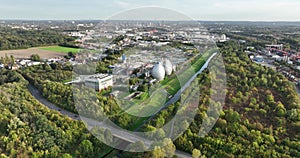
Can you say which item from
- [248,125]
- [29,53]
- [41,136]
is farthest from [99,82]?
[29,53]

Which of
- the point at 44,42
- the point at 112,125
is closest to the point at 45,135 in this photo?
the point at 112,125

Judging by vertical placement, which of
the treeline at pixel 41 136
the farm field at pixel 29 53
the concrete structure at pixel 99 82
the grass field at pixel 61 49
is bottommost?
the treeline at pixel 41 136

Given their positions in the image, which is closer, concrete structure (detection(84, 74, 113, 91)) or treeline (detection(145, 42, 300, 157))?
treeline (detection(145, 42, 300, 157))

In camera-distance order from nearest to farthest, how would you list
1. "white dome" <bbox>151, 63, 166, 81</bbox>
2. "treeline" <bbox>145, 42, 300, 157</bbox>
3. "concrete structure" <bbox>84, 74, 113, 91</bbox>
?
"treeline" <bbox>145, 42, 300, 157</bbox>
"concrete structure" <bbox>84, 74, 113, 91</bbox>
"white dome" <bbox>151, 63, 166, 81</bbox>

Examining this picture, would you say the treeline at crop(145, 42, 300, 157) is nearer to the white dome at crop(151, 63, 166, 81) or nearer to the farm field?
the white dome at crop(151, 63, 166, 81)

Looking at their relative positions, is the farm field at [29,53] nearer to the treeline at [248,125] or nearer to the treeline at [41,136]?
the treeline at [41,136]

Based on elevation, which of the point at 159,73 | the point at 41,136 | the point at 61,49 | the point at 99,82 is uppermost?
the point at 61,49

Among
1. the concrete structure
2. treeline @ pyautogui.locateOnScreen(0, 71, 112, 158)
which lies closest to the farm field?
the concrete structure

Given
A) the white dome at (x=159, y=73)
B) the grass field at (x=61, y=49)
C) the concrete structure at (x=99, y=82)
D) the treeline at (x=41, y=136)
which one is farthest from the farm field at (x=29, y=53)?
the treeline at (x=41, y=136)

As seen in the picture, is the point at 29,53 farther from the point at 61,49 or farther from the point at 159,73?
the point at 159,73

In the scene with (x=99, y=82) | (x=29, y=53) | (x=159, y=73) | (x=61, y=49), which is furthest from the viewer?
(x=61, y=49)

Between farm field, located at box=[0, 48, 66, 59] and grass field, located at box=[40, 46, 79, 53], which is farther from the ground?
grass field, located at box=[40, 46, 79, 53]

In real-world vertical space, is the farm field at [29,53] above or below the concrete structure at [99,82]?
above
